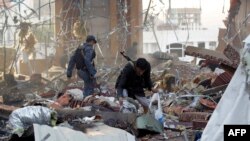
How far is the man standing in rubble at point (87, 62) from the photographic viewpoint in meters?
9.94

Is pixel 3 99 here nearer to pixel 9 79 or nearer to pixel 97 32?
pixel 9 79

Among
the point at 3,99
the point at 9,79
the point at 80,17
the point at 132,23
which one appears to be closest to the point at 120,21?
the point at 132,23

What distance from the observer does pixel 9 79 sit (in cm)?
1378

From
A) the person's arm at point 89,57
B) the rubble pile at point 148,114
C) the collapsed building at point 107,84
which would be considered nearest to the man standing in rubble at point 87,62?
the person's arm at point 89,57

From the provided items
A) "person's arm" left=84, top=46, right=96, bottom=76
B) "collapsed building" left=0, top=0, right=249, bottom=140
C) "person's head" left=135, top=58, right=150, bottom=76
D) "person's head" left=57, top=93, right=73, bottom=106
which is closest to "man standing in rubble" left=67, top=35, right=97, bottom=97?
"person's arm" left=84, top=46, right=96, bottom=76

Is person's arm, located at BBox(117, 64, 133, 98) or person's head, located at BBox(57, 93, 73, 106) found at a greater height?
person's arm, located at BBox(117, 64, 133, 98)

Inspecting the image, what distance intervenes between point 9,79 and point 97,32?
7758mm

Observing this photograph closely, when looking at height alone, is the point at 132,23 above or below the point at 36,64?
above

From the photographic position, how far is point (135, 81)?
25.7 ft

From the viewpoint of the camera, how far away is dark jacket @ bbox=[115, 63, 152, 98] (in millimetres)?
7700

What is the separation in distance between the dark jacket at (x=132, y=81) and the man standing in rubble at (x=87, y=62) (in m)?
2.17

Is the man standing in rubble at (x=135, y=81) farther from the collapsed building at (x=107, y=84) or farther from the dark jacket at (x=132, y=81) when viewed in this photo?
the collapsed building at (x=107, y=84)

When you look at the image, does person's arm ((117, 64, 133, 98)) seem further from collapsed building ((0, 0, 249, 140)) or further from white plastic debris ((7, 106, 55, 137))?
white plastic debris ((7, 106, 55, 137))

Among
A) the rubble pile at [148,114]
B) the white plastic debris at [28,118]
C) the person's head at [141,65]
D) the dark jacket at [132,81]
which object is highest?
the person's head at [141,65]
